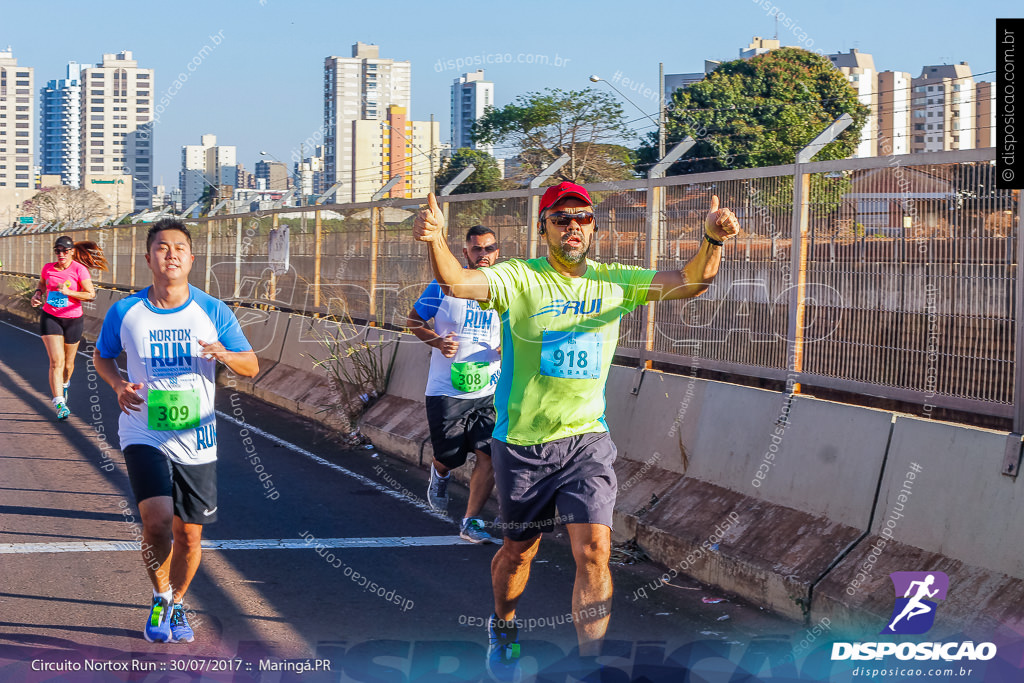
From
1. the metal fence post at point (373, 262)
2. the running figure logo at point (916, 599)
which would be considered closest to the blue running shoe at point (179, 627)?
the running figure logo at point (916, 599)

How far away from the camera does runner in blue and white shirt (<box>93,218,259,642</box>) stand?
5617mm

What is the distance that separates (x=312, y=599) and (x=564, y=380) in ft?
7.39

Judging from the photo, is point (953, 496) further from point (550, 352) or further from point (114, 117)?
point (114, 117)

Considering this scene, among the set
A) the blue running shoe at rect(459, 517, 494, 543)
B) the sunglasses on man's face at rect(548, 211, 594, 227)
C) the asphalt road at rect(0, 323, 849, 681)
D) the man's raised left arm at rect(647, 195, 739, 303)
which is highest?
the sunglasses on man's face at rect(548, 211, 594, 227)

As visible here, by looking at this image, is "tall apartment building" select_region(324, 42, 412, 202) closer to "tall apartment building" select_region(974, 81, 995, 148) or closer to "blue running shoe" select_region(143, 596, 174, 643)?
"tall apartment building" select_region(974, 81, 995, 148)

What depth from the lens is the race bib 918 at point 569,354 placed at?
5156 mm

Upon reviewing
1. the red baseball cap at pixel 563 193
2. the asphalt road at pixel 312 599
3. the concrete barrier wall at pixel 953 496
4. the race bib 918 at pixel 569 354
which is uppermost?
the red baseball cap at pixel 563 193

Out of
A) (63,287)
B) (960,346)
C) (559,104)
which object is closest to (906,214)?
(960,346)

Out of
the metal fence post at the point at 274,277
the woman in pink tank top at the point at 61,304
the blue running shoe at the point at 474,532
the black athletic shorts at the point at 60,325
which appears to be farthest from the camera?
the metal fence post at the point at 274,277

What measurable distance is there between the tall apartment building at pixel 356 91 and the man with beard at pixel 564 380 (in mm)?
119589

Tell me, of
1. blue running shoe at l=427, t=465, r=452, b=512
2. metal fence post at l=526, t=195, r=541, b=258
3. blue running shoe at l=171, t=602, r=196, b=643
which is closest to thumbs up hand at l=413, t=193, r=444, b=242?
blue running shoe at l=171, t=602, r=196, b=643

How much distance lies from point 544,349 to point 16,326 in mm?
26860

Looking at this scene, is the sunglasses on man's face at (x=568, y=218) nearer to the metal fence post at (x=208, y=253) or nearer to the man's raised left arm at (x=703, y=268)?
the man's raised left arm at (x=703, y=268)

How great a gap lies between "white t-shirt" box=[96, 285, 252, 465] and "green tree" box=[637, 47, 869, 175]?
50370 mm
